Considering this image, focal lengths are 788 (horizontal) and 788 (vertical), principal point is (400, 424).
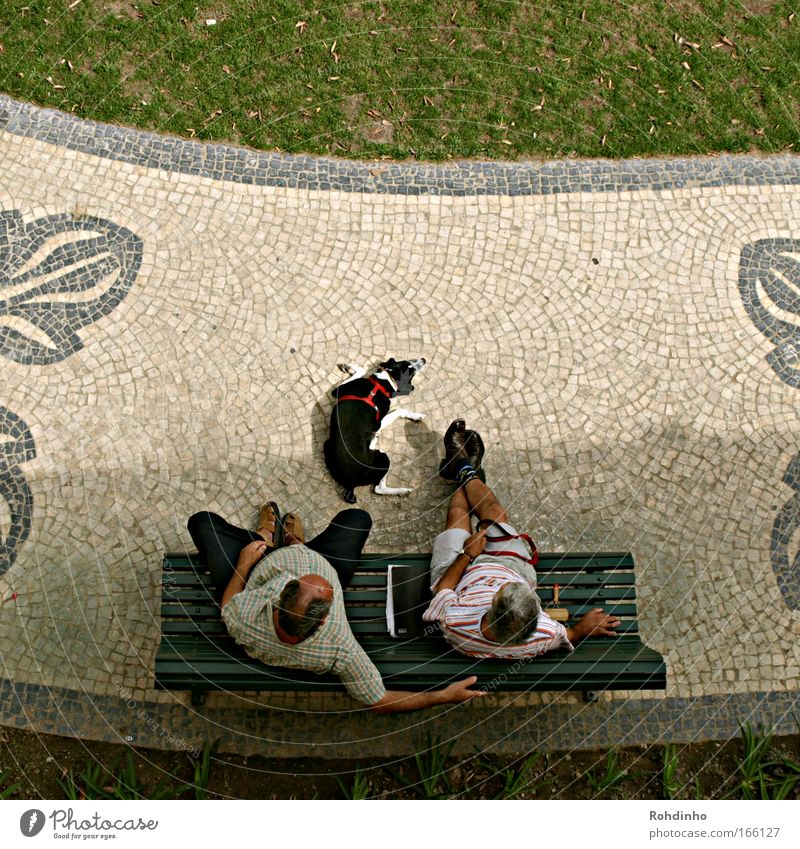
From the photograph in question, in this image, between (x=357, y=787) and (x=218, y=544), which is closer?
(x=218, y=544)

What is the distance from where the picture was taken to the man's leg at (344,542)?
6.53 m

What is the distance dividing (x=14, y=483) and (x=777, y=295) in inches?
315

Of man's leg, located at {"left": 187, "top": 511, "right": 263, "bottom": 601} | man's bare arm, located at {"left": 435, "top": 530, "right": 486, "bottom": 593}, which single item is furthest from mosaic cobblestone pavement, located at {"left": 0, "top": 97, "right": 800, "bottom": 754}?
man's bare arm, located at {"left": 435, "top": 530, "right": 486, "bottom": 593}

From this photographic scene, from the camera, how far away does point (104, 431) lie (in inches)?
305

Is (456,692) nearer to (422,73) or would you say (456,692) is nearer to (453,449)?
(453,449)

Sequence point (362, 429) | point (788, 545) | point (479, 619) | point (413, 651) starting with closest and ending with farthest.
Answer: point (479, 619) < point (413, 651) < point (362, 429) < point (788, 545)

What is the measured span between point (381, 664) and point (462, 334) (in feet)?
11.5

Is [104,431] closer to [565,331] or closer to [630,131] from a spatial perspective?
[565,331]

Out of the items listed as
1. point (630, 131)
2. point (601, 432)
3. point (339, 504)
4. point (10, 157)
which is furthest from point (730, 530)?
point (10, 157)

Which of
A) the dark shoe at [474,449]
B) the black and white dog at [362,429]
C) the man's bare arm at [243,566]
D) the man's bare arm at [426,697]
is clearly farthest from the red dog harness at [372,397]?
the man's bare arm at [426,697]

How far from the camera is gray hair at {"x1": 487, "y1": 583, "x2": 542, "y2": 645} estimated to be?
5688 millimetres

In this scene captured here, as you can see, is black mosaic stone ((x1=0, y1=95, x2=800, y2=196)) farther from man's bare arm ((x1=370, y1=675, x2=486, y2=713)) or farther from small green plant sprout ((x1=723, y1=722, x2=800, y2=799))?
small green plant sprout ((x1=723, y1=722, x2=800, y2=799))

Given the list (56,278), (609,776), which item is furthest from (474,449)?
(56,278)

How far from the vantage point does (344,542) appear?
21.7ft
